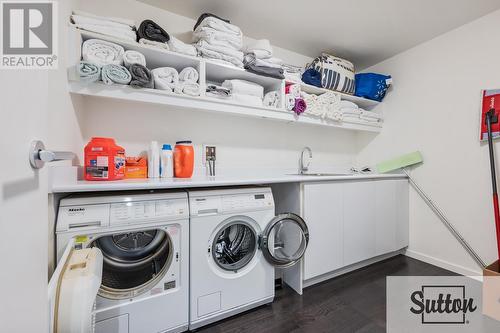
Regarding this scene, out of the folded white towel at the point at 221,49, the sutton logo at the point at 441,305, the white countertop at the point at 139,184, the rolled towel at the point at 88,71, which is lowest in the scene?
the sutton logo at the point at 441,305

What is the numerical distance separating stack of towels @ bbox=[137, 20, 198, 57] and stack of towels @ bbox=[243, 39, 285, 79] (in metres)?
0.48

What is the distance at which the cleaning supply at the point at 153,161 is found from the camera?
5.22 ft

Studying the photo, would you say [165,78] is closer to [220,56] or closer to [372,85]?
[220,56]

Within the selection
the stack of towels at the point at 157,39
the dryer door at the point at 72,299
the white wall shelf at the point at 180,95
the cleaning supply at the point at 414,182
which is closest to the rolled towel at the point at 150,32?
the stack of towels at the point at 157,39

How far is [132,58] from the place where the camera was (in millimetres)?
1388

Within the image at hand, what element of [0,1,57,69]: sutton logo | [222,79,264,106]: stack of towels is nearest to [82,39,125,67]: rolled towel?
[0,1,57,69]: sutton logo

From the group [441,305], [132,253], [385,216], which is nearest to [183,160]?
[132,253]

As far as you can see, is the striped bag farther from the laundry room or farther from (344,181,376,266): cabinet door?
(344,181,376,266): cabinet door

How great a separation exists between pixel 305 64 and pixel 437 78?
53.8 inches

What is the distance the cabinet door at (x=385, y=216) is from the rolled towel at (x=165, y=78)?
6.70 ft

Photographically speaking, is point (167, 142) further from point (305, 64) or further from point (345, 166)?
point (345, 166)

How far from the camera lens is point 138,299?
113 centimetres

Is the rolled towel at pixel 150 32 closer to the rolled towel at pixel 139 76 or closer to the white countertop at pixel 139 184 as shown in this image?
the rolled towel at pixel 139 76

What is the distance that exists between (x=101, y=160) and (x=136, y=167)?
0.31 meters
